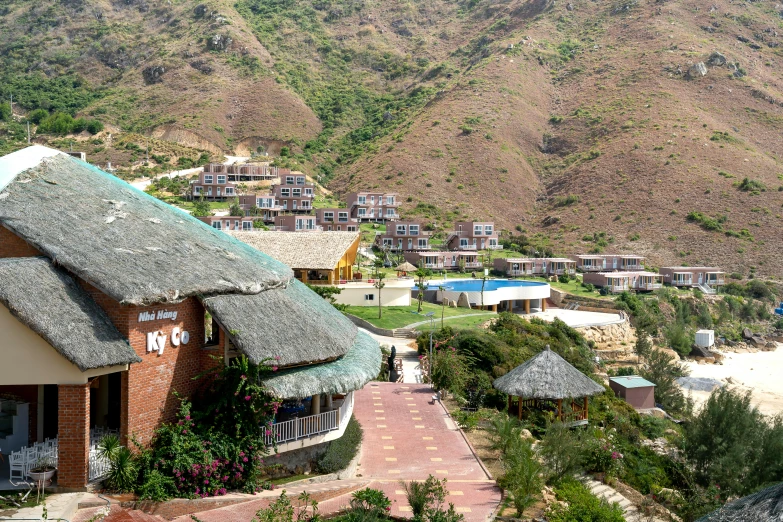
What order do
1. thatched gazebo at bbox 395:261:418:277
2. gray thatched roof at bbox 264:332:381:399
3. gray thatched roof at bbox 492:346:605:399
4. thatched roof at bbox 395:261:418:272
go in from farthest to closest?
thatched roof at bbox 395:261:418:272, thatched gazebo at bbox 395:261:418:277, gray thatched roof at bbox 492:346:605:399, gray thatched roof at bbox 264:332:381:399

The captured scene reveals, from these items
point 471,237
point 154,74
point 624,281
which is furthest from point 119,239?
point 154,74

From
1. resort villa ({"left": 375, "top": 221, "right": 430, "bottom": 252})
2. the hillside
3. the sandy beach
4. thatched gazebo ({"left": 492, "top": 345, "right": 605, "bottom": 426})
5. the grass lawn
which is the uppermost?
the hillside

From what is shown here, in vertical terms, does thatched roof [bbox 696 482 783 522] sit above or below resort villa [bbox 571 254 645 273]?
below

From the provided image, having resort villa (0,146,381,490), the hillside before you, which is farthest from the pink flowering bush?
the hillside

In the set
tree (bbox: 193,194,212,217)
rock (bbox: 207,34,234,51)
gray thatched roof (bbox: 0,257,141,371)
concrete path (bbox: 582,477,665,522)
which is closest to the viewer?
gray thatched roof (bbox: 0,257,141,371)

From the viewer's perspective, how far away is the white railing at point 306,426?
653 inches

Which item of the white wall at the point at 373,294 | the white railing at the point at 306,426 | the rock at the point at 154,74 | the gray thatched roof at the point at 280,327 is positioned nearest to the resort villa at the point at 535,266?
the white wall at the point at 373,294

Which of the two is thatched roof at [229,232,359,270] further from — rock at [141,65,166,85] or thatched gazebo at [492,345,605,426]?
rock at [141,65,166,85]

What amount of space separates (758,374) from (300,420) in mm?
43911

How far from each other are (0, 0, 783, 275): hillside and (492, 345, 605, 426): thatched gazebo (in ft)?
207

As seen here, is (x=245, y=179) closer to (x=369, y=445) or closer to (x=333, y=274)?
(x=333, y=274)

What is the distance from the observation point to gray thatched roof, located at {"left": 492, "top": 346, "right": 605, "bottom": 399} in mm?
23891

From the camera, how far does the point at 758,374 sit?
5184 cm

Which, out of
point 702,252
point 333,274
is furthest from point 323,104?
point 333,274
